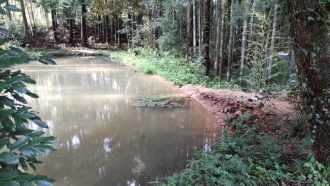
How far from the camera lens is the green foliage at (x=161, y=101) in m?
6.65

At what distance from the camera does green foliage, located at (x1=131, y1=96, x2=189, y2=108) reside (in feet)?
21.8

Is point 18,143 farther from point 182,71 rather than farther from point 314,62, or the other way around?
point 182,71

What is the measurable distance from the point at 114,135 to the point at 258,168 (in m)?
3.01

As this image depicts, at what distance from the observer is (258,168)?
2.48 metres

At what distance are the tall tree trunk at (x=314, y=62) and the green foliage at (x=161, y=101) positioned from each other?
4.52 meters

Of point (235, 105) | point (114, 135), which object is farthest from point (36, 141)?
point (235, 105)

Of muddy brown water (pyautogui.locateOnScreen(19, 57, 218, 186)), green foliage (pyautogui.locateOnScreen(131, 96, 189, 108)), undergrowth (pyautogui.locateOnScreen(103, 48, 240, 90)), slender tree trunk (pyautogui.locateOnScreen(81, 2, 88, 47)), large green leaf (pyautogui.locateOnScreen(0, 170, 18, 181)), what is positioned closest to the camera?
large green leaf (pyautogui.locateOnScreen(0, 170, 18, 181))

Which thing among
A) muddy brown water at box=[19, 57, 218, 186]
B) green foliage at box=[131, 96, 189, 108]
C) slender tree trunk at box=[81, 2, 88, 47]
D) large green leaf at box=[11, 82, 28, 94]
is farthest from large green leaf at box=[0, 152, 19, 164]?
slender tree trunk at box=[81, 2, 88, 47]

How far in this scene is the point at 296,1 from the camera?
2.12m

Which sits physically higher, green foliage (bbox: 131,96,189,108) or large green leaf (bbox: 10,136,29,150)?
large green leaf (bbox: 10,136,29,150)

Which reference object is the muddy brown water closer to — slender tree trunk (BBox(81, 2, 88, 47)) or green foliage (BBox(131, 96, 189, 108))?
green foliage (BBox(131, 96, 189, 108))

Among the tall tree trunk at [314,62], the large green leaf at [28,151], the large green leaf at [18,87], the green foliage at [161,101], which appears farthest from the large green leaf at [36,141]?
the green foliage at [161,101]

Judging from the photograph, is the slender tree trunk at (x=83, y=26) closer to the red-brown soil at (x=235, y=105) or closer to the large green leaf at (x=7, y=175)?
the red-brown soil at (x=235, y=105)

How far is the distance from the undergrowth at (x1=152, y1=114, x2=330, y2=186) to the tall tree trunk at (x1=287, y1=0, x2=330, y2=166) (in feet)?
0.86
